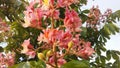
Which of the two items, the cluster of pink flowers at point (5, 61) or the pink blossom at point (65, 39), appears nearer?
the pink blossom at point (65, 39)

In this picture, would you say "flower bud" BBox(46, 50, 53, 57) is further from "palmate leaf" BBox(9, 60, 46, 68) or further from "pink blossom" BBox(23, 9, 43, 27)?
"pink blossom" BBox(23, 9, 43, 27)

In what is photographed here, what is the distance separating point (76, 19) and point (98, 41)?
262cm

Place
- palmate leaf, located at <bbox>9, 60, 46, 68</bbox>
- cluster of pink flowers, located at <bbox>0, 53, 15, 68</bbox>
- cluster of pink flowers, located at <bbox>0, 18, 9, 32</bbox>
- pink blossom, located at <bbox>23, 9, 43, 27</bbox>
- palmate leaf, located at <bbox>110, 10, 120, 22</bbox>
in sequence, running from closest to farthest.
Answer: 1. palmate leaf, located at <bbox>9, 60, 46, 68</bbox>
2. pink blossom, located at <bbox>23, 9, 43, 27</bbox>
3. cluster of pink flowers, located at <bbox>0, 53, 15, 68</bbox>
4. cluster of pink flowers, located at <bbox>0, 18, 9, 32</bbox>
5. palmate leaf, located at <bbox>110, 10, 120, 22</bbox>

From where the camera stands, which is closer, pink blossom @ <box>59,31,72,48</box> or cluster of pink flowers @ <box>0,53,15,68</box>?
pink blossom @ <box>59,31,72,48</box>

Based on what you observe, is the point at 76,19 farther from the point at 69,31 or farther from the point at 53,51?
the point at 53,51

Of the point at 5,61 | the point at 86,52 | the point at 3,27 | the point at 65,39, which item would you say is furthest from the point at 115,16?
the point at 65,39

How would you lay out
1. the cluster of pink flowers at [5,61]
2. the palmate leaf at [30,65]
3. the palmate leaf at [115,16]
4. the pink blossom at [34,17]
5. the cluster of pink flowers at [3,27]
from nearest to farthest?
the palmate leaf at [30,65] → the pink blossom at [34,17] → the cluster of pink flowers at [5,61] → the cluster of pink flowers at [3,27] → the palmate leaf at [115,16]

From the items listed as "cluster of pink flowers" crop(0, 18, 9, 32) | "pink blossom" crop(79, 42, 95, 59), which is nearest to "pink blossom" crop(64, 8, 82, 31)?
"pink blossom" crop(79, 42, 95, 59)

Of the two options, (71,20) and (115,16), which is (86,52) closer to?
(71,20)

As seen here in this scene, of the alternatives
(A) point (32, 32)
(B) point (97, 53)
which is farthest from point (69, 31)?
(B) point (97, 53)

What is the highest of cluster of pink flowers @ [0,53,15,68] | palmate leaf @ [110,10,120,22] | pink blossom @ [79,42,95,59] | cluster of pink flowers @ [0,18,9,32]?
palmate leaf @ [110,10,120,22]

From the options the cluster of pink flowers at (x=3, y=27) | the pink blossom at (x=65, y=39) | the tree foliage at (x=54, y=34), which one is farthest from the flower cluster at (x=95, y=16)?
the pink blossom at (x=65, y=39)

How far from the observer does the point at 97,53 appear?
15.8ft

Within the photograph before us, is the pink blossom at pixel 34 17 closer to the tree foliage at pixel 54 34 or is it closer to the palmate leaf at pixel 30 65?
the tree foliage at pixel 54 34
